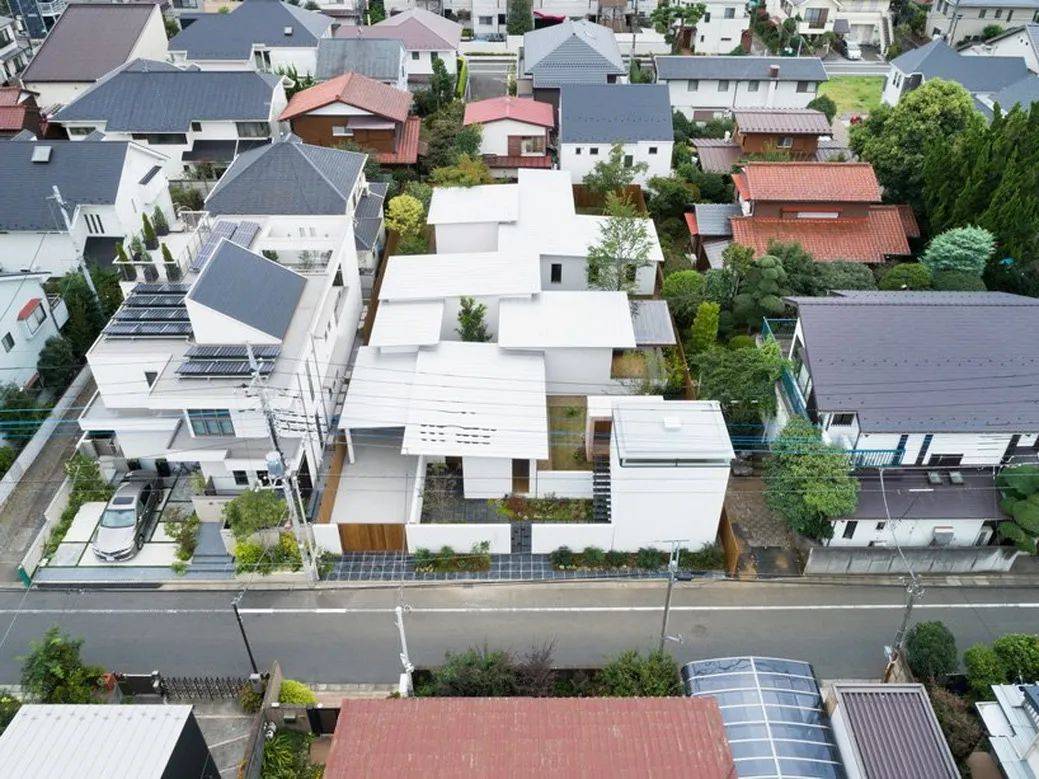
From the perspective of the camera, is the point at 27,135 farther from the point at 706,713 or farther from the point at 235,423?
the point at 706,713

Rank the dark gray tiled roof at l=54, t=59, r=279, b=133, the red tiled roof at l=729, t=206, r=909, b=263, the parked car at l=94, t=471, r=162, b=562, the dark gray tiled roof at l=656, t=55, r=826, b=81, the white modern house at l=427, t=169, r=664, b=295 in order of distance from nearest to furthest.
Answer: the parked car at l=94, t=471, r=162, b=562
the white modern house at l=427, t=169, r=664, b=295
the red tiled roof at l=729, t=206, r=909, b=263
the dark gray tiled roof at l=54, t=59, r=279, b=133
the dark gray tiled roof at l=656, t=55, r=826, b=81

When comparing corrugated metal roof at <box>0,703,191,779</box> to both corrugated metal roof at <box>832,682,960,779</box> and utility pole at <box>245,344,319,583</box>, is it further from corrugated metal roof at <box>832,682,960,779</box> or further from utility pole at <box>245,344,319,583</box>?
corrugated metal roof at <box>832,682,960,779</box>

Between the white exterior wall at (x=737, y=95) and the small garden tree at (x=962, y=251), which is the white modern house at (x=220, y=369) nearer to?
the small garden tree at (x=962, y=251)

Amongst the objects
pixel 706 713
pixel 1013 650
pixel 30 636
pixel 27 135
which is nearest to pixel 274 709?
pixel 30 636

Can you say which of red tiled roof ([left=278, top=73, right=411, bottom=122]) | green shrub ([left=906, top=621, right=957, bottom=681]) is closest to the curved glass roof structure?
green shrub ([left=906, top=621, right=957, bottom=681])

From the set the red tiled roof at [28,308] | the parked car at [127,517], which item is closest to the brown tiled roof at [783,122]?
the parked car at [127,517]

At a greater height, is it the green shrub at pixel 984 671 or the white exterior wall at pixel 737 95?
the white exterior wall at pixel 737 95

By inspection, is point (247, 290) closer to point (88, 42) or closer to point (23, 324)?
point (23, 324)
